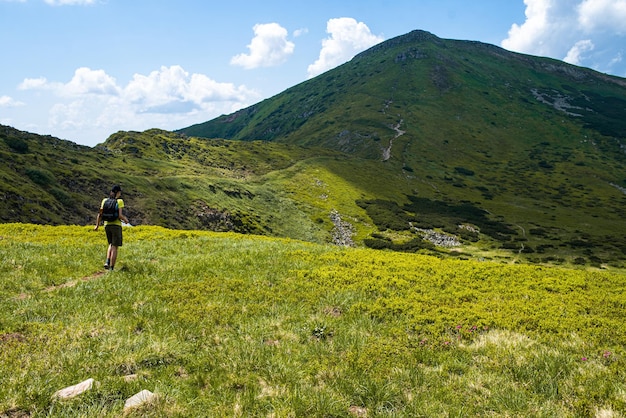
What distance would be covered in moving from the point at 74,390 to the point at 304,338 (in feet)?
20.0

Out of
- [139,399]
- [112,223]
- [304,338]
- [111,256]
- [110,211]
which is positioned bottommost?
[304,338]

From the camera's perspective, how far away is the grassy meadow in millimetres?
7711

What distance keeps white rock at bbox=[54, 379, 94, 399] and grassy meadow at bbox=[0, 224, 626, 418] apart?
165 millimetres

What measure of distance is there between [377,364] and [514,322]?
6.05 meters

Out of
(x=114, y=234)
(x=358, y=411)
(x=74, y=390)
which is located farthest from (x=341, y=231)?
(x=74, y=390)

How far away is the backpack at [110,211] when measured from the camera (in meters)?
17.0

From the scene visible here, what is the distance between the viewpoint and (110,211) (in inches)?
671

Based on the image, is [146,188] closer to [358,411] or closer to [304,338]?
[304,338]

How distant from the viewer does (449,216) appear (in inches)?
4875

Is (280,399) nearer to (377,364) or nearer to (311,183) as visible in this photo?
(377,364)

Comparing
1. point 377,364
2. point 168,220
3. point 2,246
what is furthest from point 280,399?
point 168,220

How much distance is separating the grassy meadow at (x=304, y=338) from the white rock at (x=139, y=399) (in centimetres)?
12

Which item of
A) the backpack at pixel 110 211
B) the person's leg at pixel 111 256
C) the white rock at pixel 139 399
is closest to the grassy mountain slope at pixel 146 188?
the backpack at pixel 110 211

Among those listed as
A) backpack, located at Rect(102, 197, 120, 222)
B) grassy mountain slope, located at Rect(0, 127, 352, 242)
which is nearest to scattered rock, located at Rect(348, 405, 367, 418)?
backpack, located at Rect(102, 197, 120, 222)
